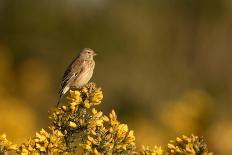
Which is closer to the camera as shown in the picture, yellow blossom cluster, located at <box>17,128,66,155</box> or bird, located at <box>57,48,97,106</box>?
yellow blossom cluster, located at <box>17,128,66,155</box>

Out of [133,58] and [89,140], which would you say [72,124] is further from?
[133,58]

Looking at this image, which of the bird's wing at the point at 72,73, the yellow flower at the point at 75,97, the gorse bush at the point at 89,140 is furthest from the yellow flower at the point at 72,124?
the bird's wing at the point at 72,73

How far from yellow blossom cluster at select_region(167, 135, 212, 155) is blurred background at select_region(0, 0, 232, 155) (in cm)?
532

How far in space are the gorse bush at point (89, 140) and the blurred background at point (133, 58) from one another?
5.00 m

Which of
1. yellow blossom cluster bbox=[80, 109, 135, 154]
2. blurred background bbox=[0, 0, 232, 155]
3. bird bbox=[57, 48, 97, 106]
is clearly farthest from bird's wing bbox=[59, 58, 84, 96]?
yellow blossom cluster bbox=[80, 109, 135, 154]

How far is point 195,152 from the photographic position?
4602mm

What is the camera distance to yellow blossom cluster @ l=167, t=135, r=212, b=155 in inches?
181

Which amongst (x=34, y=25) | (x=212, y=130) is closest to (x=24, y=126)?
(x=212, y=130)

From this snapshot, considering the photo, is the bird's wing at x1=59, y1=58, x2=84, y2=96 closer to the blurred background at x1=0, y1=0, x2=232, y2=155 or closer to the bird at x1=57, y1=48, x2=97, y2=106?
the bird at x1=57, y1=48, x2=97, y2=106

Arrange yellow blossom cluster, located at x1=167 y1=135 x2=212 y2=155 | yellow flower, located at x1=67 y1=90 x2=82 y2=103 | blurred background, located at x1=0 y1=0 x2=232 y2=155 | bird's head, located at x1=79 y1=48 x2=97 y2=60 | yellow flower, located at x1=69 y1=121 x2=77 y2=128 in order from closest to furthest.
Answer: yellow blossom cluster, located at x1=167 y1=135 x2=212 y2=155, yellow flower, located at x1=69 y1=121 x2=77 y2=128, yellow flower, located at x1=67 y1=90 x2=82 y2=103, bird's head, located at x1=79 y1=48 x2=97 y2=60, blurred background, located at x1=0 y1=0 x2=232 y2=155

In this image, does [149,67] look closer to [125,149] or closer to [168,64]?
[168,64]

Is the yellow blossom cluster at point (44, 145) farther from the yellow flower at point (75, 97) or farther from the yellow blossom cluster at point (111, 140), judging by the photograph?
the yellow flower at point (75, 97)

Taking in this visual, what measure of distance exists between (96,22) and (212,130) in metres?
14.7

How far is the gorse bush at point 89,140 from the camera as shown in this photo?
4648mm
